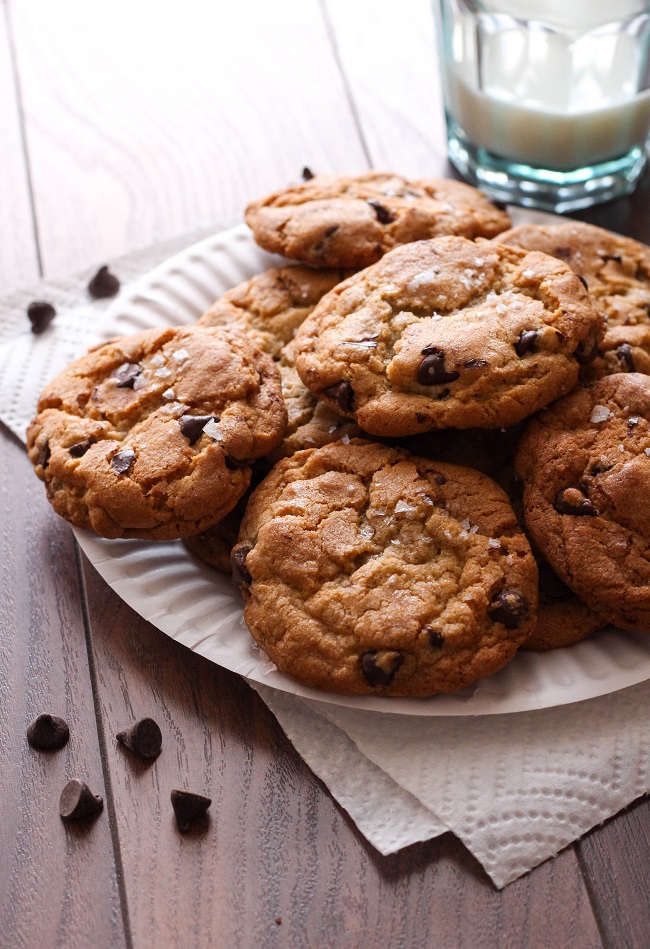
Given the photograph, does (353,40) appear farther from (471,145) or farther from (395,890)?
(395,890)

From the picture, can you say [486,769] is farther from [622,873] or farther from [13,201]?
[13,201]

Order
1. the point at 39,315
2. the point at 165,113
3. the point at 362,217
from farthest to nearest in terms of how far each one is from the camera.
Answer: the point at 165,113 → the point at 39,315 → the point at 362,217

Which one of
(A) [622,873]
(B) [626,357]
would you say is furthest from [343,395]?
(A) [622,873]

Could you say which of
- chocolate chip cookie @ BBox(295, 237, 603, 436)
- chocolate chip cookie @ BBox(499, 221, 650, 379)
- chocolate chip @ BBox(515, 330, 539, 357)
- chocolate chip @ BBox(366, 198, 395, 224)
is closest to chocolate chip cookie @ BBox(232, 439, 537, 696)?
chocolate chip cookie @ BBox(295, 237, 603, 436)

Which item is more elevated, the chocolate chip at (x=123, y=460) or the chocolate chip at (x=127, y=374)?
the chocolate chip at (x=127, y=374)

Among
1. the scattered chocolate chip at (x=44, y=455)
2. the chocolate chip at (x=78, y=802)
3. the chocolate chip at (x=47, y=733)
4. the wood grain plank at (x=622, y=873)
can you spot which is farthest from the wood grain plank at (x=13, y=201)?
the wood grain plank at (x=622, y=873)

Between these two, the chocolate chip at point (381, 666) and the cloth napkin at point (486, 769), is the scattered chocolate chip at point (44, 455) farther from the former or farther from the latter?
the chocolate chip at point (381, 666)
